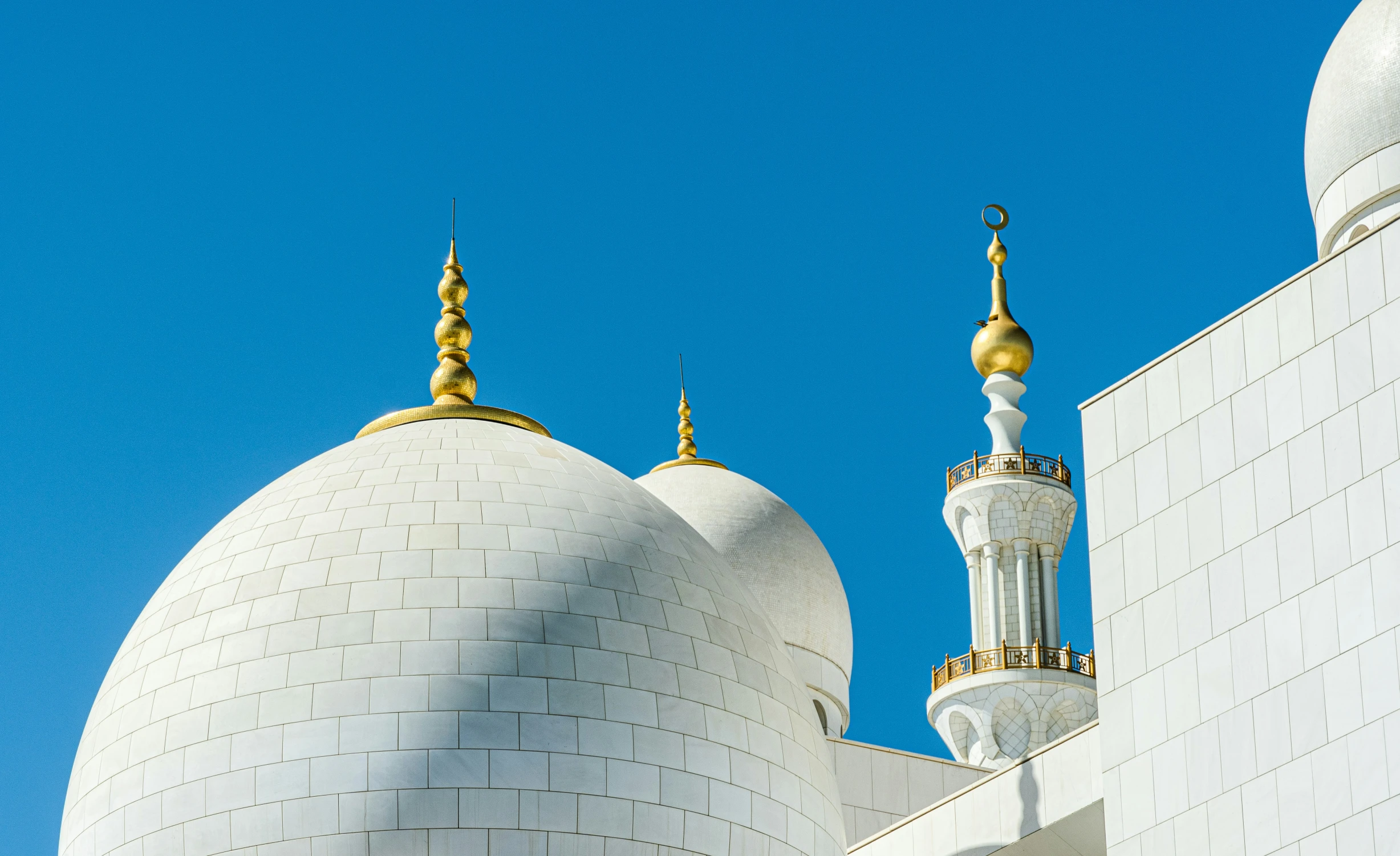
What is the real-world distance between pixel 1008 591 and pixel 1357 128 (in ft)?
37.6

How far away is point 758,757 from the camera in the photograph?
58.9 feet

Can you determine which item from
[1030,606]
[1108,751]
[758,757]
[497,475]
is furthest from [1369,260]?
[1030,606]

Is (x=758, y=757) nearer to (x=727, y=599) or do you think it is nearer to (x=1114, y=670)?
(x=727, y=599)

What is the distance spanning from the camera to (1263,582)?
15.9 metres

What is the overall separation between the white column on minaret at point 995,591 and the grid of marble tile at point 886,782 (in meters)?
6.62

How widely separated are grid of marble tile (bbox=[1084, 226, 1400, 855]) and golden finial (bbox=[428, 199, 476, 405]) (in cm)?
715

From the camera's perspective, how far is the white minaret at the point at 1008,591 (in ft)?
102

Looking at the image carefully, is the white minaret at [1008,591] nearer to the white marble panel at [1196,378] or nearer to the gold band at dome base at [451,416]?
the gold band at dome base at [451,416]

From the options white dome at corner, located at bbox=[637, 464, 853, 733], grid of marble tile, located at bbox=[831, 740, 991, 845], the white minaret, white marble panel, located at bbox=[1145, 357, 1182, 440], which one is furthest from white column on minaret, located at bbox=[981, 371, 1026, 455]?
white marble panel, located at bbox=[1145, 357, 1182, 440]

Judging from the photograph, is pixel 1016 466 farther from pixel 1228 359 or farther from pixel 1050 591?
pixel 1228 359

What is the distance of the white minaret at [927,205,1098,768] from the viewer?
31.2 metres

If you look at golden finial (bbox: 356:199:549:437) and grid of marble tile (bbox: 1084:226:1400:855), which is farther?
golden finial (bbox: 356:199:549:437)

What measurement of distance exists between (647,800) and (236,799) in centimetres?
311

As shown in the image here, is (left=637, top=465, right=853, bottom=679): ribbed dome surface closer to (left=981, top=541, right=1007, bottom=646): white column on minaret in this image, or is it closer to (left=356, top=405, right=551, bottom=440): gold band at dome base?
(left=981, top=541, right=1007, bottom=646): white column on minaret
